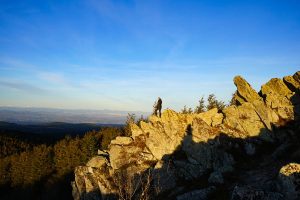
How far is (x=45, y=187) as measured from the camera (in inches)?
3497

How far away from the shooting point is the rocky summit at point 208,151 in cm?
4434

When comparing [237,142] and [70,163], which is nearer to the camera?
[237,142]

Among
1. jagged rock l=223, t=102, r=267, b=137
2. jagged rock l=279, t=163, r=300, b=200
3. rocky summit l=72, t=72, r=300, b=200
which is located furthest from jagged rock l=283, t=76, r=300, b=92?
jagged rock l=279, t=163, r=300, b=200

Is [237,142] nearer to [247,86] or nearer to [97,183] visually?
[247,86]

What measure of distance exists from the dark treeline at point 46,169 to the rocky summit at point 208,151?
28239mm

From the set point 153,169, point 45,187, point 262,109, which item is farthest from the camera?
point 45,187

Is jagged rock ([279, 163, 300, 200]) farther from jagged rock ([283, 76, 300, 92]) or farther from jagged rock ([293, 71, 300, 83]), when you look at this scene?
jagged rock ([293, 71, 300, 83])

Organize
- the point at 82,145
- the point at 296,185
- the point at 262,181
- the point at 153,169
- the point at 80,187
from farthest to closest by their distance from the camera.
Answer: the point at 82,145 < the point at 80,187 < the point at 153,169 < the point at 262,181 < the point at 296,185

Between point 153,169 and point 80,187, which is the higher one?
point 153,169

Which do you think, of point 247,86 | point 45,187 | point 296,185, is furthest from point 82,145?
point 296,185

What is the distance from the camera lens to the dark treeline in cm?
8925

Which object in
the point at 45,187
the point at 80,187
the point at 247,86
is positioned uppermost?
the point at 247,86

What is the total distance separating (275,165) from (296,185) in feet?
50.9

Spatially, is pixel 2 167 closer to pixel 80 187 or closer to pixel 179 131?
pixel 80 187
